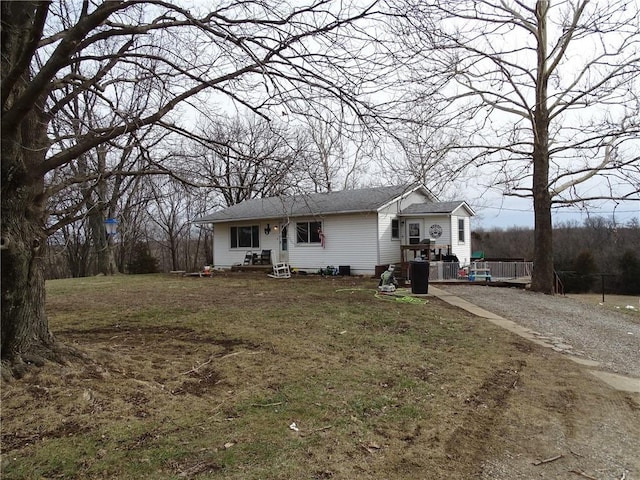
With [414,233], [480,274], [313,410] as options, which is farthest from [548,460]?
[414,233]

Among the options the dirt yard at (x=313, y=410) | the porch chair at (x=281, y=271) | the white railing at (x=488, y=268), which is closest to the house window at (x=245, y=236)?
the porch chair at (x=281, y=271)

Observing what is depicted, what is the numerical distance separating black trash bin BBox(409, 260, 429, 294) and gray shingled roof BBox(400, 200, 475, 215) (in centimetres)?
677

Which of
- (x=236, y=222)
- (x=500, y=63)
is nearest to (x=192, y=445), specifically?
(x=500, y=63)

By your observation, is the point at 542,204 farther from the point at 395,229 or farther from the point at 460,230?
the point at 395,229

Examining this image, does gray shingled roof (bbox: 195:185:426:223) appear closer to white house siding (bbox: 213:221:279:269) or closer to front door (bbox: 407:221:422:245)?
white house siding (bbox: 213:221:279:269)

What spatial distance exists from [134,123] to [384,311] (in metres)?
5.92

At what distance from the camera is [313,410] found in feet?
12.0

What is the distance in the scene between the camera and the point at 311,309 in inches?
348

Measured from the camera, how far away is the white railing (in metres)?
15.4

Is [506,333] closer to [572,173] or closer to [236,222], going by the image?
[572,173]

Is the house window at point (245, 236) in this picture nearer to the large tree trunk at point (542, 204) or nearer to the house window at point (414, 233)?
the house window at point (414, 233)

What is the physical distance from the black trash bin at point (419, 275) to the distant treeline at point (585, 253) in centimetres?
1725

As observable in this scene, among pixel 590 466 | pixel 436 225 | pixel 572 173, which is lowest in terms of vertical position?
pixel 590 466

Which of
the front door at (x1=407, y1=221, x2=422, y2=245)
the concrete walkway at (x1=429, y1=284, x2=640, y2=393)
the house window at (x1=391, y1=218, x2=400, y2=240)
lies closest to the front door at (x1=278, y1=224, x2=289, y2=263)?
the house window at (x1=391, y1=218, x2=400, y2=240)
